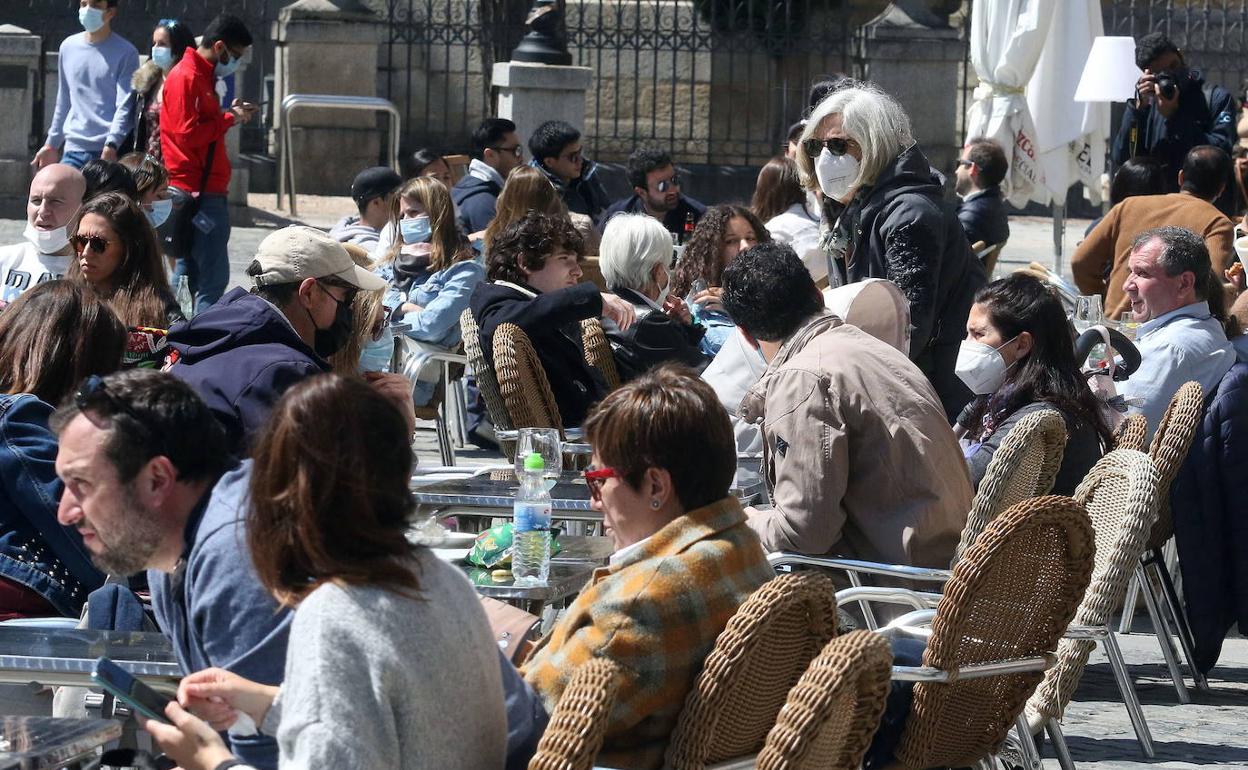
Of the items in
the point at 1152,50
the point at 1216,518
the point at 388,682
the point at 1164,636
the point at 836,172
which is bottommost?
the point at 1164,636

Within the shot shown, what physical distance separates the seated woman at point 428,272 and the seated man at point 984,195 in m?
3.17

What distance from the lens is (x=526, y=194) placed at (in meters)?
9.51

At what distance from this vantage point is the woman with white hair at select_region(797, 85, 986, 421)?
629 centimetres

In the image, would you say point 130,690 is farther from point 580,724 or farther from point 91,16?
point 91,16

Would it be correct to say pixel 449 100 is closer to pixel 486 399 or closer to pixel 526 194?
pixel 526 194

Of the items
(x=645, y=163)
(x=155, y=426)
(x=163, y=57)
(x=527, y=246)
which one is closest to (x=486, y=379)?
(x=527, y=246)

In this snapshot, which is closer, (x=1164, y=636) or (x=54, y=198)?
(x=1164, y=636)

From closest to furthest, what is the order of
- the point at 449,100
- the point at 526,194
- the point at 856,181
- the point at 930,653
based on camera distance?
the point at 930,653 < the point at 856,181 < the point at 526,194 < the point at 449,100

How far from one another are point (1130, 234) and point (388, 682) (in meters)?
7.25

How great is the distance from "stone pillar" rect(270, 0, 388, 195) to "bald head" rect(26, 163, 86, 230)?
412 inches

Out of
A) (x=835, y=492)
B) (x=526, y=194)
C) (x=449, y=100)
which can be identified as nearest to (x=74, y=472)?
(x=835, y=492)

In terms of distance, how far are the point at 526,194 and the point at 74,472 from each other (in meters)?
6.57

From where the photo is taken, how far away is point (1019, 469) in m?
4.71

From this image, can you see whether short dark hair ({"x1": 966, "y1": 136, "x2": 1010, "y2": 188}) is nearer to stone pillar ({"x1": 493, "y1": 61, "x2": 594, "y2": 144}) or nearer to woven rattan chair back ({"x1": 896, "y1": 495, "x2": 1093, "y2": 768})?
stone pillar ({"x1": 493, "y1": 61, "x2": 594, "y2": 144})
